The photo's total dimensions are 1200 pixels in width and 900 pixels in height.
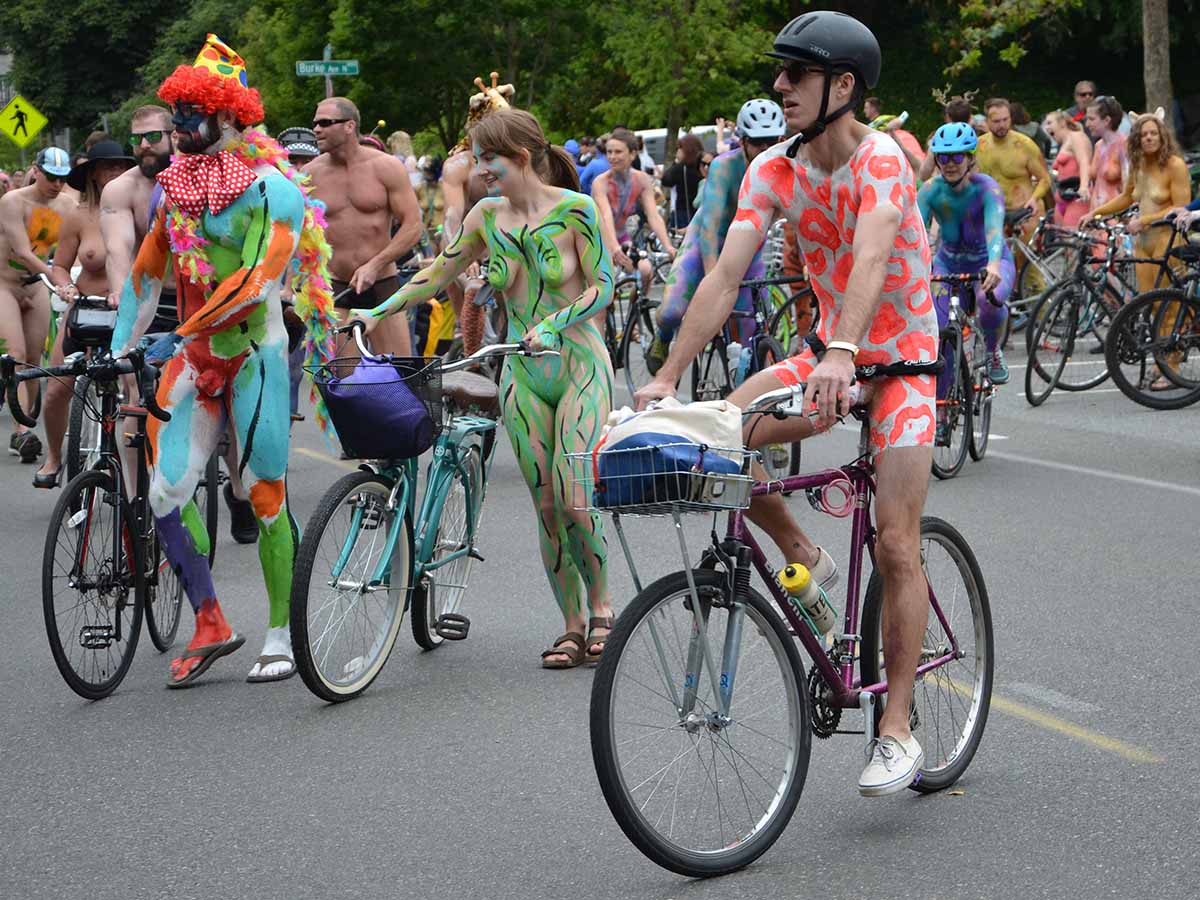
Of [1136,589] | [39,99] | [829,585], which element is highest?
[39,99]

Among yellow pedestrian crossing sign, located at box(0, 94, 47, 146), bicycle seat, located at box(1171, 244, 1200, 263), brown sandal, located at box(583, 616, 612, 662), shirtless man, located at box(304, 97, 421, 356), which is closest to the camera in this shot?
Result: brown sandal, located at box(583, 616, 612, 662)

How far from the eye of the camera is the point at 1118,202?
571 inches

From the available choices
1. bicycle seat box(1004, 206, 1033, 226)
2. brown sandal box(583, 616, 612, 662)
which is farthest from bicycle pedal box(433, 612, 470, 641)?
bicycle seat box(1004, 206, 1033, 226)

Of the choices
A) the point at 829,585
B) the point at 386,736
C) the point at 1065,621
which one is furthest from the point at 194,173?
the point at 1065,621

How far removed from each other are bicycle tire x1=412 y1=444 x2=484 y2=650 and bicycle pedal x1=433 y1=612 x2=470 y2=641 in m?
0.03

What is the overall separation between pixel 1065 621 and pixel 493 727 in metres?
2.43

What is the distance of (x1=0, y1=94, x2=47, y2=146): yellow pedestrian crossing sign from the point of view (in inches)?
1222

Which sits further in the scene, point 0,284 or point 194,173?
point 0,284

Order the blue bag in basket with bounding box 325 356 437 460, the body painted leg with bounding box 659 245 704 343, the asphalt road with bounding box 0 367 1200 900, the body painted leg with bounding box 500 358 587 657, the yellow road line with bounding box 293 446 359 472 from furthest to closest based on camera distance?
1. the yellow road line with bounding box 293 446 359 472
2. the body painted leg with bounding box 659 245 704 343
3. the body painted leg with bounding box 500 358 587 657
4. the blue bag in basket with bounding box 325 356 437 460
5. the asphalt road with bounding box 0 367 1200 900

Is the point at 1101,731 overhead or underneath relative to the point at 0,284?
underneath

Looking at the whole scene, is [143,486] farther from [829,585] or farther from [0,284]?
[0,284]

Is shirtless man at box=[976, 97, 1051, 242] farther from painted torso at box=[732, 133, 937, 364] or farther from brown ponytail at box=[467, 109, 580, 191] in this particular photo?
painted torso at box=[732, 133, 937, 364]

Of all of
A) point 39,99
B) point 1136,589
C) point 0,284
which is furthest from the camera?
point 39,99

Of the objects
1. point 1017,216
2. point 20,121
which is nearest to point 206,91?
point 1017,216
